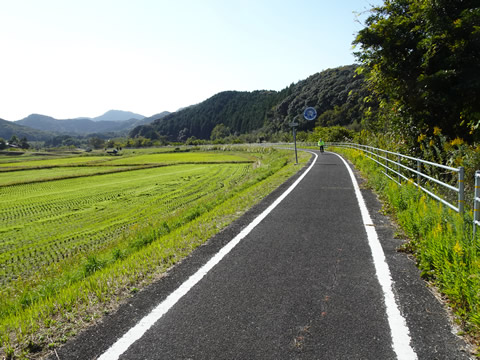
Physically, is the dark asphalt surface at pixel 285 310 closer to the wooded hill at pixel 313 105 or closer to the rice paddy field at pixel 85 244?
the rice paddy field at pixel 85 244

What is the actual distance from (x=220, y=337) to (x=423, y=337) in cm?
194

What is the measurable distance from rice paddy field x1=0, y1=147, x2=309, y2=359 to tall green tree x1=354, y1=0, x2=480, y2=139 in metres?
5.75

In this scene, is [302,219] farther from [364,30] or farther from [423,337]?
[364,30]

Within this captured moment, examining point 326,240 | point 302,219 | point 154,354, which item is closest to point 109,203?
point 302,219

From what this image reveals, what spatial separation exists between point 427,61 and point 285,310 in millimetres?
9641

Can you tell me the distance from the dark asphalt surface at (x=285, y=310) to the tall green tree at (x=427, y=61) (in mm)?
6176

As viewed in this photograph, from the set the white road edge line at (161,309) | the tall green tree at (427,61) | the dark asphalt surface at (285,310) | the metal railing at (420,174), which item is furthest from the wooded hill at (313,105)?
the white road edge line at (161,309)

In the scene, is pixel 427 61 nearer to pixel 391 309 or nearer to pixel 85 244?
pixel 391 309

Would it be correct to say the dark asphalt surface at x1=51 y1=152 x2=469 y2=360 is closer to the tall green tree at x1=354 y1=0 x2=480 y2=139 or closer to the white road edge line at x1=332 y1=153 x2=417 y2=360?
Answer: the white road edge line at x1=332 y1=153 x2=417 y2=360

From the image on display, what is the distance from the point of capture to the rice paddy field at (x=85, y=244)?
3599 millimetres

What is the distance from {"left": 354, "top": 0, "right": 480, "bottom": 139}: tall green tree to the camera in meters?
8.97

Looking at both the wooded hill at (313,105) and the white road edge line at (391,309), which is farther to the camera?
the wooded hill at (313,105)

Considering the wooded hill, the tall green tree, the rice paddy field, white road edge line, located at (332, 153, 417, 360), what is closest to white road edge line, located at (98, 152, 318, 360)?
the rice paddy field

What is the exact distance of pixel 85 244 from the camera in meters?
11.5
